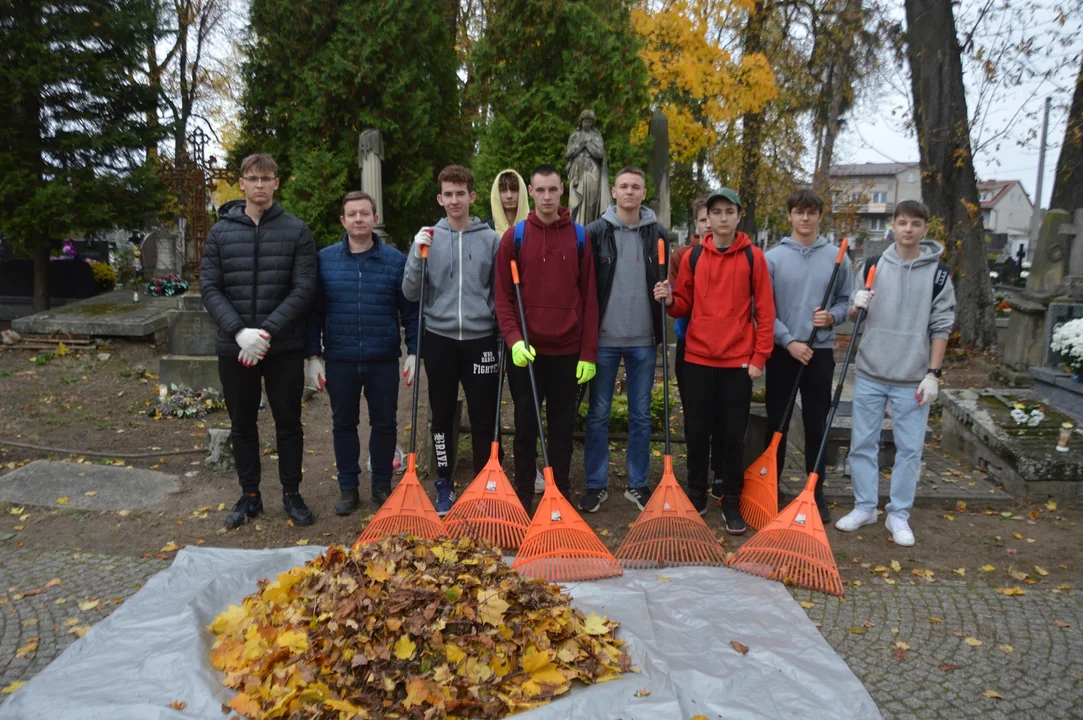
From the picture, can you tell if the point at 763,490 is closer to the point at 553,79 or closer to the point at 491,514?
the point at 491,514

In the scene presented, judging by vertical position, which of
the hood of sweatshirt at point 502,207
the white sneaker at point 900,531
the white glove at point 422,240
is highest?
the hood of sweatshirt at point 502,207

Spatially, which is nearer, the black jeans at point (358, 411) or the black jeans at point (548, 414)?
the black jeans at point (548, 414)

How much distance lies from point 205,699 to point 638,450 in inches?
107

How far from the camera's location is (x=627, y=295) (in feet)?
14.2

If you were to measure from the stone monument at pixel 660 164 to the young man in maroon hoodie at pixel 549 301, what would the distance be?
232 inches

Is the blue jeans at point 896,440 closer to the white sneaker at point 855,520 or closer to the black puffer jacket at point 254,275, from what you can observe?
the white sneaker at point 855,520

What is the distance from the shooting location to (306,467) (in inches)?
221

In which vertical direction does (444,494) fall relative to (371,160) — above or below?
below

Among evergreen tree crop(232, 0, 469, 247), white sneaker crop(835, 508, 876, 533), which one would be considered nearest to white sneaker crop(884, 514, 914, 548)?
white sneaker crop(835, 508, 876, 533)

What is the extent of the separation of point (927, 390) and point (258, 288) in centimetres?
356

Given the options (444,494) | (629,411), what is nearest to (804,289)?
Result: (629,411)

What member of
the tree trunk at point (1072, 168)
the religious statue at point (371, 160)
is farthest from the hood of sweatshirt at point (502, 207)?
the tree trunk at point (1072, 168)

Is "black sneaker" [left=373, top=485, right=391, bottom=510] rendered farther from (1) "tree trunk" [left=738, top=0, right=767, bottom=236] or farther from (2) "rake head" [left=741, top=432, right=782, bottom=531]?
(1) "tree trunk" [left=738, top=0, right=767, bottom=236]

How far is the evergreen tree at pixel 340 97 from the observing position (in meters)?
12.1
